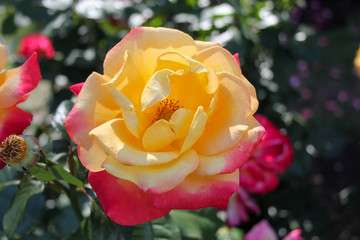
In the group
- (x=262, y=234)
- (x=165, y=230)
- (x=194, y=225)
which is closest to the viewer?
(x=165, y=230)

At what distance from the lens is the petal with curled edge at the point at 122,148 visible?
61cm

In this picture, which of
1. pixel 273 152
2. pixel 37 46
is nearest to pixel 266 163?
pixel 273 152

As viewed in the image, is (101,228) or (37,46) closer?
(101,228)

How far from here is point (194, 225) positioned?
1.15m

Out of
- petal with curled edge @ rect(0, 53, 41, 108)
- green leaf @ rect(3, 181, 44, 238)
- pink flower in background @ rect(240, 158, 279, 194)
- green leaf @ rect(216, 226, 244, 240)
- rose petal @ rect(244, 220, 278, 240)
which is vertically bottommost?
green leaf @ rect(216, 226, 244, 240)

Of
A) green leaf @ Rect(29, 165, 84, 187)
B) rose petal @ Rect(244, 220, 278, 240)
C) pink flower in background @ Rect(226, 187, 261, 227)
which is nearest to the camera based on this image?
green leaf @ Rect(29, 165, 84, 187)

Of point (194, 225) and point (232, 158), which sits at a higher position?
point (232, 158)

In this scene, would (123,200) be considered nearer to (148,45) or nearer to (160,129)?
(160,129)

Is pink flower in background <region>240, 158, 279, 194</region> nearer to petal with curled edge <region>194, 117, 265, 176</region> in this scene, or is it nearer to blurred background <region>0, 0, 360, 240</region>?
blurred background <region>0, 0, 360, 240</region>

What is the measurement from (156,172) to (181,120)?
111mm

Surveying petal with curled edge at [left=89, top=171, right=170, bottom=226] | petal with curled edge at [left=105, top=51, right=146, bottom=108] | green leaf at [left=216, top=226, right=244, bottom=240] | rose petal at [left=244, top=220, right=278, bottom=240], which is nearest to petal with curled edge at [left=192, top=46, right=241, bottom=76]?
petal with curled edge at [left=105, top=51, right=146, bottom=108]

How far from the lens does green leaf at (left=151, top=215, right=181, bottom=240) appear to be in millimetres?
924

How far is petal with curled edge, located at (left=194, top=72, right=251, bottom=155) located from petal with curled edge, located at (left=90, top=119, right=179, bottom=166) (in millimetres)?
62

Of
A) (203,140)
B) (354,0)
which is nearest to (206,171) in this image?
(203,140)
